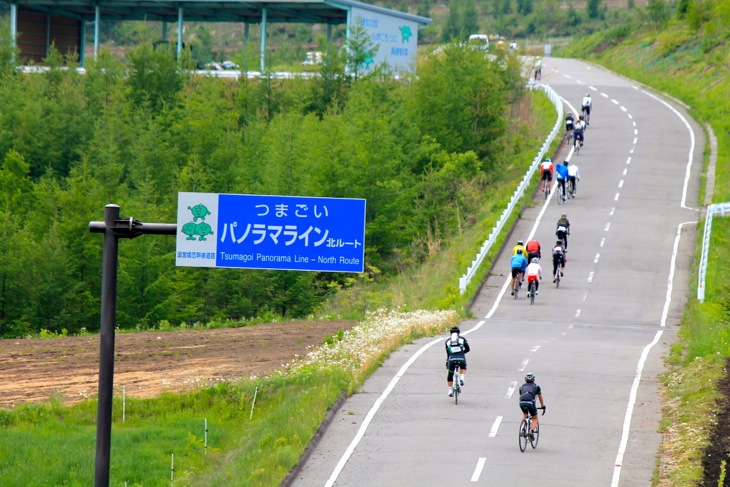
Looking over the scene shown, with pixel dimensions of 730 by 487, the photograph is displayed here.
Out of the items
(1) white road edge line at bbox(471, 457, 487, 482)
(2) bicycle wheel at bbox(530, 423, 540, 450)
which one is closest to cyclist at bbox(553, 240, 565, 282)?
(2) bicycle wheel at bbox(530, 423, 540, 450)

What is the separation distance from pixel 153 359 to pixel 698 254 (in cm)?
2003

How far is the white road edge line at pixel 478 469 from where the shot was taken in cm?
1755

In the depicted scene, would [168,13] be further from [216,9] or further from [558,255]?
[558,255]

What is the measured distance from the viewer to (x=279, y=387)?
24.9 metres

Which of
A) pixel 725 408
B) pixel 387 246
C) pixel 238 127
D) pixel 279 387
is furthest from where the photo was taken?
pixel 238 127

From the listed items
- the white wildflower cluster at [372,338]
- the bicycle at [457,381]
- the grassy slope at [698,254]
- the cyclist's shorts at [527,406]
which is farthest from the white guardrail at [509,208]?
the cyclist's shorts at [527,406]

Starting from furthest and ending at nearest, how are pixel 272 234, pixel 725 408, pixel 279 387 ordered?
pixel 279 387
pixel 725 408
pixel 272 234

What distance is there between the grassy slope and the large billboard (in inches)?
683

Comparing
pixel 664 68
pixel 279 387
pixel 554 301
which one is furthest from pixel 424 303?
pixel 664 68

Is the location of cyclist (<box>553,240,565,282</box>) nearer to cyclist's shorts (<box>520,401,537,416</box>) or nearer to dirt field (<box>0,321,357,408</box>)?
dirt field (<box>0,321,357,408</box>)

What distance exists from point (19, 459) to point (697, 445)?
12.5 meters

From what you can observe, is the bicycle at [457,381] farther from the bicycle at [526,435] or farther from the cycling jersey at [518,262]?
the cycling jersey at [518,262]

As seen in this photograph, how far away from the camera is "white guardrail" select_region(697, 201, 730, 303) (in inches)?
1314

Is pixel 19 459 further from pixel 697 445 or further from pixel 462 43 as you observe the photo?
pixel 462 43
